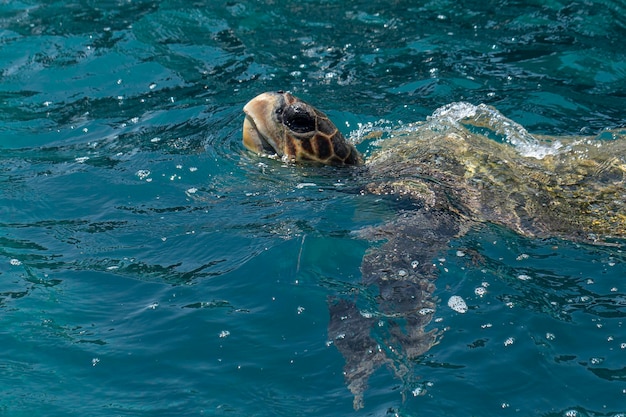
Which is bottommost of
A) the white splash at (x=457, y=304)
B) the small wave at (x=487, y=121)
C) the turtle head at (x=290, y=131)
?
the small wave at (x=487, y=121)

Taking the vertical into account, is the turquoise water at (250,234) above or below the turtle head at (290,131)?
below

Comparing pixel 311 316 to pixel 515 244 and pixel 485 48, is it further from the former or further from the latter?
pixel 485 48

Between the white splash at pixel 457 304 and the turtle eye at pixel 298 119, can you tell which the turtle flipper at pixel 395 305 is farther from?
the turtle eye at pixel 298 119

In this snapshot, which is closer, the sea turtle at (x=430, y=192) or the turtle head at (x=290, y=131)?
the sea turtle at (x=430, y=192)

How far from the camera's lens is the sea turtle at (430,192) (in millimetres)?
4039

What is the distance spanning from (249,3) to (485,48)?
3.33 metres

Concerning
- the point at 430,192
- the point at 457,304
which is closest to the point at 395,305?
the point at 457,304

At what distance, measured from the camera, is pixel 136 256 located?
15.4 ft

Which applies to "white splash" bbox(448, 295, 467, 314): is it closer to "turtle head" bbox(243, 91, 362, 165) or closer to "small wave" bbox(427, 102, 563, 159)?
"turtle head" bbox(243, 91, 362, 165)

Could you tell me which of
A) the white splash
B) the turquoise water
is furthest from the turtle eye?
the white splash

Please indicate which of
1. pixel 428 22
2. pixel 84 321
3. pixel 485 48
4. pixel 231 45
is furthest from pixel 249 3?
pixel 84 321

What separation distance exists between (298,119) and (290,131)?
102 millimetres

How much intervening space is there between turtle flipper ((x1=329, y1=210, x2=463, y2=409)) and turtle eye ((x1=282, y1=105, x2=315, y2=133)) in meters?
0.94

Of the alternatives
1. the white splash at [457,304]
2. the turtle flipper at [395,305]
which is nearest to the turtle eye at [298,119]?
the turtle flipper at [395,305]
